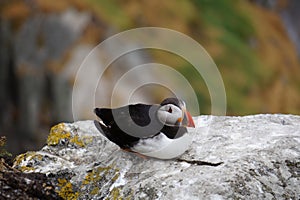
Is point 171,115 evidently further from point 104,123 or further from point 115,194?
point 115,194

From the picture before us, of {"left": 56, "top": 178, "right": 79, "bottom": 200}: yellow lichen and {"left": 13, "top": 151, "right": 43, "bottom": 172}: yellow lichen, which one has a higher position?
{"left": 13, "top": 151, "right": 43, "bottom": 172}: yellow lichen

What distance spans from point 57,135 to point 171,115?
1.21 m

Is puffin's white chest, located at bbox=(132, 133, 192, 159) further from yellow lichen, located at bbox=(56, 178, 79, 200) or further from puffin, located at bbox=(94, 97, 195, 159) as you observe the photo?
yellow lichen, located at bbox=(56, 178, 79, 200)

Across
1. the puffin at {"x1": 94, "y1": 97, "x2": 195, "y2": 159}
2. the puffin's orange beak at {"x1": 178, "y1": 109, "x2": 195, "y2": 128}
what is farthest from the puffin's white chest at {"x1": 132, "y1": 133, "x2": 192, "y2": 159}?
the puffin's orange beak at {"x1": 178, "y1": 109, "x2": 195, "y2": 128}

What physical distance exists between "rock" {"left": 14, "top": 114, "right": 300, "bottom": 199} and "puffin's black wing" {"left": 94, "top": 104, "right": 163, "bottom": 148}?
0.15 m

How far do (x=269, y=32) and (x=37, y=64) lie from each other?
9563 mm

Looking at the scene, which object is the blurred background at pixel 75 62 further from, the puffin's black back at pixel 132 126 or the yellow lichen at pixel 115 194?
the yellow lichen at pixel 115 194

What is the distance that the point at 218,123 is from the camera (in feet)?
20.9

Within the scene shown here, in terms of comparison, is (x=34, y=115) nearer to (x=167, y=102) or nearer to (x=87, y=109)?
(x=87, y=109)

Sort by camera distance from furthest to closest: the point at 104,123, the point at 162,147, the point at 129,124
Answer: the point at 104,123
the point at 129,124
the point at 162,147

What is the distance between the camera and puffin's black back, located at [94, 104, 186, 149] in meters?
Answer: 5.80

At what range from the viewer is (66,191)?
17.7ft

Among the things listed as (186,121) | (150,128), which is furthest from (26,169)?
(186,121)

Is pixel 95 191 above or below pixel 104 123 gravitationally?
below
